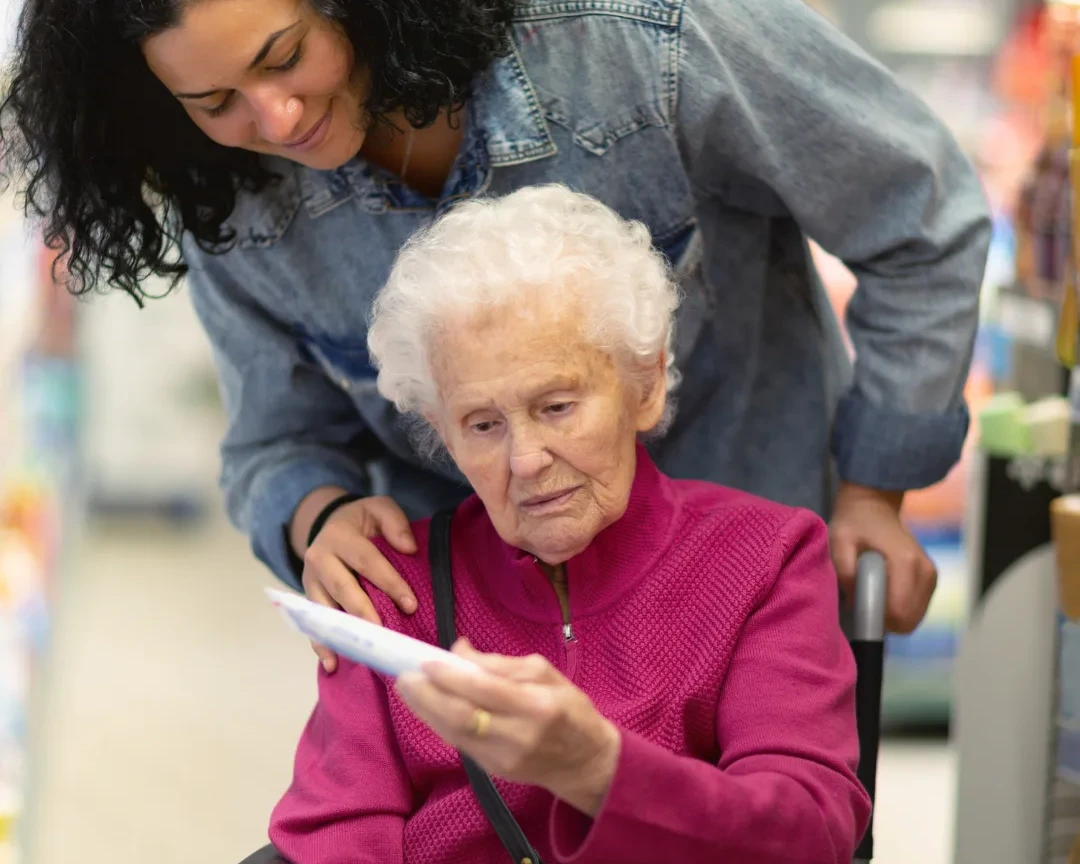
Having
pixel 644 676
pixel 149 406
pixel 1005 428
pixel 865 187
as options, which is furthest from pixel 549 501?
pixel 149 406

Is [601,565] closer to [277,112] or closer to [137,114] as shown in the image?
[277,112]

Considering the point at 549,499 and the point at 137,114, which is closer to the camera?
the point at 549,499

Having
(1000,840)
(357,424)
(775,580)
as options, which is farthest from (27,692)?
(775,580)

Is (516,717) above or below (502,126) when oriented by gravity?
below

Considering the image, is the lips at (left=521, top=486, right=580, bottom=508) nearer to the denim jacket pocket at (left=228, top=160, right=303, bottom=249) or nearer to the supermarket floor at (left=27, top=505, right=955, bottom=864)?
the denim jacket pocket at (left=228, top=160, right=303, bottom=249)

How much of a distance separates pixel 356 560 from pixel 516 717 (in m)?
0.57

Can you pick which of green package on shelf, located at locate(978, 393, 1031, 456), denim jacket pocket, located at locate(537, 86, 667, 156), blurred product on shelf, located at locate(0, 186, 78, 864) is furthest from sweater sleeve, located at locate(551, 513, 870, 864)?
blurred product on shelf, located at locate(0, 186, 78, 864)

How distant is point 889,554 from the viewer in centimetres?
182

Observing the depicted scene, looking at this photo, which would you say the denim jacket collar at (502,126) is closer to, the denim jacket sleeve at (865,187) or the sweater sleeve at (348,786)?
the denim jacket sleeve at (865,187)

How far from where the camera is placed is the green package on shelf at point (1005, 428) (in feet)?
8.21

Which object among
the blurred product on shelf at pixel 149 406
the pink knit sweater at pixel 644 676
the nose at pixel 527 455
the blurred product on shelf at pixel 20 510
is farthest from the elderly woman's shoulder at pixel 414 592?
the blurred product on shelf at pixel 149 406

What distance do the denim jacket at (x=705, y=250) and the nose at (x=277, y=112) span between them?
24cm

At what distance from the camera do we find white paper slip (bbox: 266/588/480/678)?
3.93 ft

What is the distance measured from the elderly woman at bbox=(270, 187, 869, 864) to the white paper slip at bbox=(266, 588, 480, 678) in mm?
304
